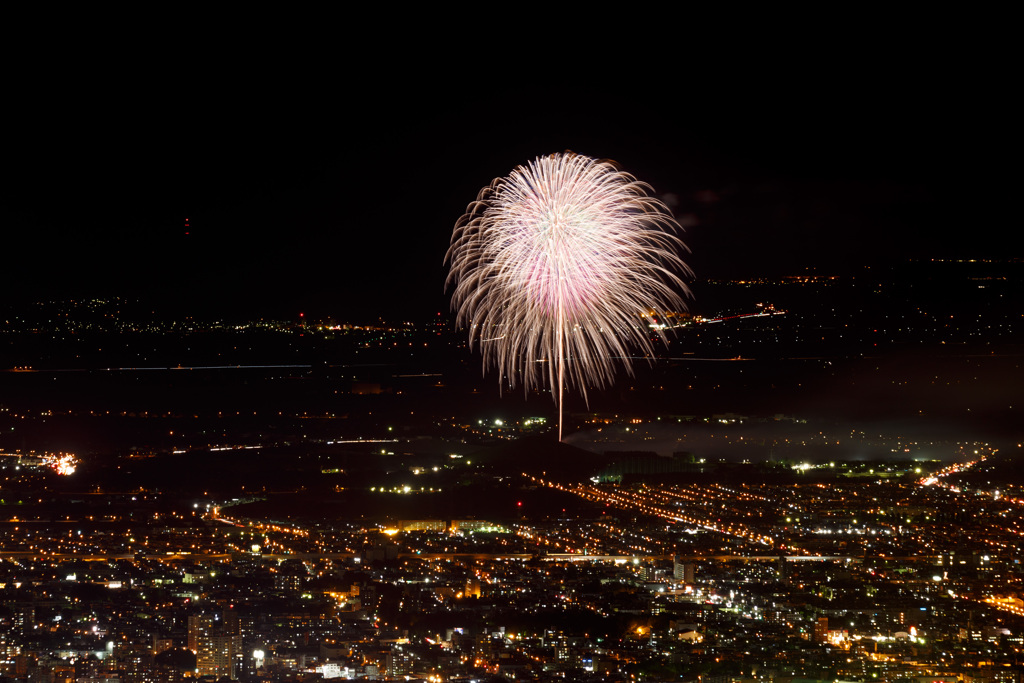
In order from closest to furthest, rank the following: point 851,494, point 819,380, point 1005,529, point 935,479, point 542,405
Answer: point 1005,529 < point 851,494 < point 935,479 < point 542,405 < point 819,380

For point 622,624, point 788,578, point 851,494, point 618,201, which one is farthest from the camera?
point 618,201

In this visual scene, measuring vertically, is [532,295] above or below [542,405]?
above

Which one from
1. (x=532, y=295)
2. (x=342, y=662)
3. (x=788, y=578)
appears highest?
(x=532, y=295)

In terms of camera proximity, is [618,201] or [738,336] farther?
[738,336]

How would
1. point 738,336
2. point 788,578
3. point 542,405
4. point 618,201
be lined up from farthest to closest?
point 738,336 → point 542,405 → point 618,201 → point 788,578

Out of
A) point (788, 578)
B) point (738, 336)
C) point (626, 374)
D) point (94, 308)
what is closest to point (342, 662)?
point (788, 578)

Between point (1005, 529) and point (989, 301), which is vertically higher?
point (989, 301)

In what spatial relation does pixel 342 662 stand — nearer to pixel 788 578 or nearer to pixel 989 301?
pixel 788 578

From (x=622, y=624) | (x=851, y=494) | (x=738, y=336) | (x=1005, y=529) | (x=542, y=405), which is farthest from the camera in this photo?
(x=738, y=336)

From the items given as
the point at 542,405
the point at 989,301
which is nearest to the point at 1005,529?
the point at 542,405

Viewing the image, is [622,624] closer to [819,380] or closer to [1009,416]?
[1009,416]
